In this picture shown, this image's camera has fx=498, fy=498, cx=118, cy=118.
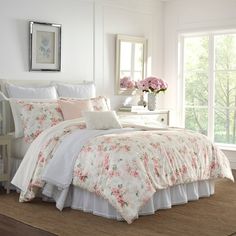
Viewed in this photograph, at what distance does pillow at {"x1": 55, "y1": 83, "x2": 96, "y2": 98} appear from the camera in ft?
20.4

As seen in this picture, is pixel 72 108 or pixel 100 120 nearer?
pixel 100 120

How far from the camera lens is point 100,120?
5.12 meters

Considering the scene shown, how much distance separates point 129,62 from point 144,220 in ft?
11.5

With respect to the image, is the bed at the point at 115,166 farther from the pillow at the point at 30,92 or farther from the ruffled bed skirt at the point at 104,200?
the pillow at the point at 30,92

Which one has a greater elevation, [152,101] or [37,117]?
[152,101]

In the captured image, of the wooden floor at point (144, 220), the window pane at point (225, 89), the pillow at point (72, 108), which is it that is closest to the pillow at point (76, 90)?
the pillow at point (72, 108)

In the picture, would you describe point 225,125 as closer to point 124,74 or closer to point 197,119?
point 197,119

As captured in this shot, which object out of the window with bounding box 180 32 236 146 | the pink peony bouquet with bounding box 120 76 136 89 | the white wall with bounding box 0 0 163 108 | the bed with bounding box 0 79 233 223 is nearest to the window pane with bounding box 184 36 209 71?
the window with bounding box 180 32 236 146

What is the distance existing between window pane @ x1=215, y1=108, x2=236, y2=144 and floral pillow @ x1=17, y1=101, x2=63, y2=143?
9.17 ft

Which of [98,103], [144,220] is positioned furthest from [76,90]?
[144,220]

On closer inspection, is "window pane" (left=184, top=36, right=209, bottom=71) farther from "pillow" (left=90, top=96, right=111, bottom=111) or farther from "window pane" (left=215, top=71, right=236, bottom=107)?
"pillow" (left=90, top=96, right=111, bottom=111)

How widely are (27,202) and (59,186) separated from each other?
534 mm

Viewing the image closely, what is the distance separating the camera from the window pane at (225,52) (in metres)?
7.20

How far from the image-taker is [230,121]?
7246 millimetres
